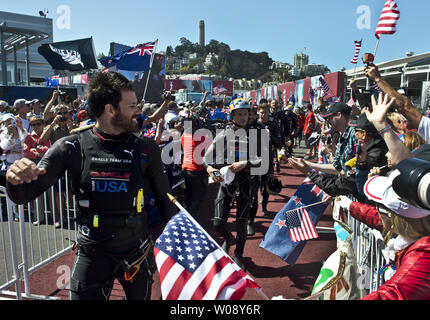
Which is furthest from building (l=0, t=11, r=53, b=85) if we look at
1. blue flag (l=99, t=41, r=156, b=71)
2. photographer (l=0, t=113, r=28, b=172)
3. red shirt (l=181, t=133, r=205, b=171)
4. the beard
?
the beard

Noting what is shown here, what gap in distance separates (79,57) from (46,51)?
1381mm

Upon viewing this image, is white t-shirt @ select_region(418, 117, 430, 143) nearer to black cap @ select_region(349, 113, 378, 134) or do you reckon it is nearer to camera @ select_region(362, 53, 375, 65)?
black cap @ select_region(349, 113, 378, 134)

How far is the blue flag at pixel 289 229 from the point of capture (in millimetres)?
4738

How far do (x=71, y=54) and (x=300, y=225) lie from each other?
42.4ft

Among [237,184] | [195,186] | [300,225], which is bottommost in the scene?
[300,225]

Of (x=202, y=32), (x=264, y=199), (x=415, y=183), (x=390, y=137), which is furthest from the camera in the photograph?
(x=202, y=32)

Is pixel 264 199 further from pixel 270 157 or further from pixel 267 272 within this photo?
pixel 267 272

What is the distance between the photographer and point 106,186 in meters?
2.23

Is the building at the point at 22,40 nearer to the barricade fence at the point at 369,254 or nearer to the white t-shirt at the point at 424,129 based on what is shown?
the barricade fence at the point at 369,254

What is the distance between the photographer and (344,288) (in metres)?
1.86

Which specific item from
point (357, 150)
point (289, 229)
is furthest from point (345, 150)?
point (289, 229)

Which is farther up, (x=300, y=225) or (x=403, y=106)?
(x=403, y=106)

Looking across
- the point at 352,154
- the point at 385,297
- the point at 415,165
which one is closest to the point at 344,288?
the point at 385,297

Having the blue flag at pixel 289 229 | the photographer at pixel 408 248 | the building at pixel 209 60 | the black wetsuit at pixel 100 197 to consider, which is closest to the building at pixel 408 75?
the blue flag at pixel 289 229
